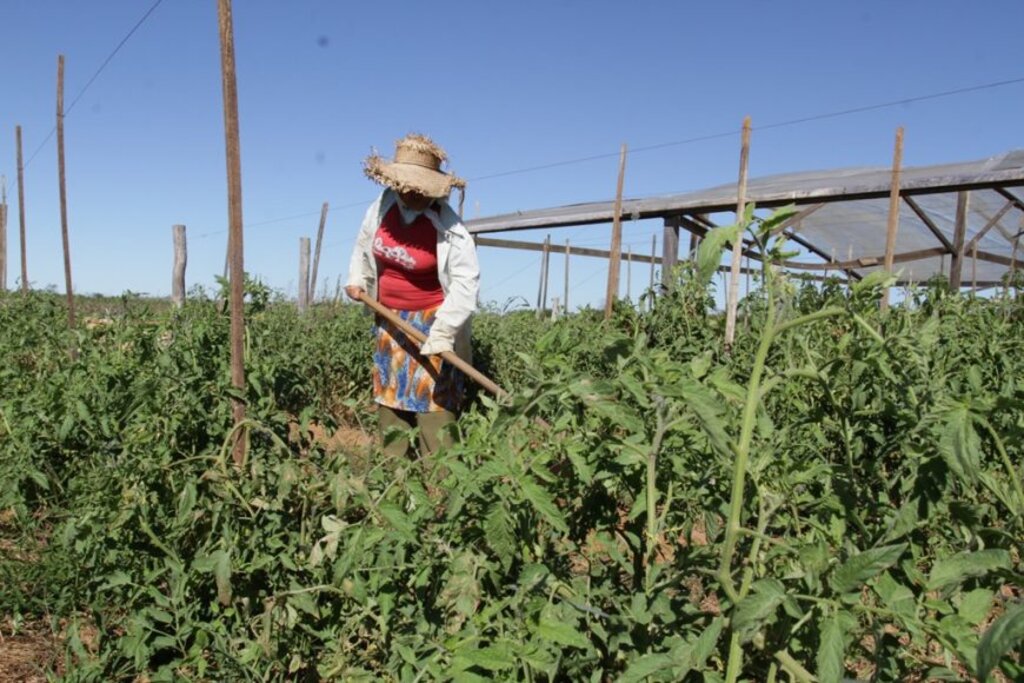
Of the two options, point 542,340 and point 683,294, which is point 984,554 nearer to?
point 542,340

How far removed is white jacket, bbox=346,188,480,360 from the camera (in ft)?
11.7

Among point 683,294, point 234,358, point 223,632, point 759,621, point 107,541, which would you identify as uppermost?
point 683,294

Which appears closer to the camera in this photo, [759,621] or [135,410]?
[759,621]

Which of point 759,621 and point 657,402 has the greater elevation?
point 657,402

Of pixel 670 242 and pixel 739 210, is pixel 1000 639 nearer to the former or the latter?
pixel 739 210

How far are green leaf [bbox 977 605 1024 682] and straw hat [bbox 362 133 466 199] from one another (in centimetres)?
312

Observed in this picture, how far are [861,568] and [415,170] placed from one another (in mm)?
2950

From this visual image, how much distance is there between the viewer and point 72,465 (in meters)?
2.60

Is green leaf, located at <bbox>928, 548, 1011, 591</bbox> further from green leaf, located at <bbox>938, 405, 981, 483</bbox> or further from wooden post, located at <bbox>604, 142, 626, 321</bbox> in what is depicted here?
wooden post, located at <bbox>604, 142, 626, 321</bbox>

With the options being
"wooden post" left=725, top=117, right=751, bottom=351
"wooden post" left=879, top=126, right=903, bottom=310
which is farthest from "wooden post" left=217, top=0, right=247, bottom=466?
"wooden post" left=879, top=126, right=903, bottom=310

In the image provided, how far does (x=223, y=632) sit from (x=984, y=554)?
58.2 inches

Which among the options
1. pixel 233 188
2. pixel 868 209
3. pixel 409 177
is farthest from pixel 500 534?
pixel 868 209

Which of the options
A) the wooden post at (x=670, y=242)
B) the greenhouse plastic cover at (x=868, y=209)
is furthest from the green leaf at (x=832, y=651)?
the wooden post at (x=670, y=242)

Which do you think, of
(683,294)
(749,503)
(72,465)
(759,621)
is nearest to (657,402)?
(749,503)
